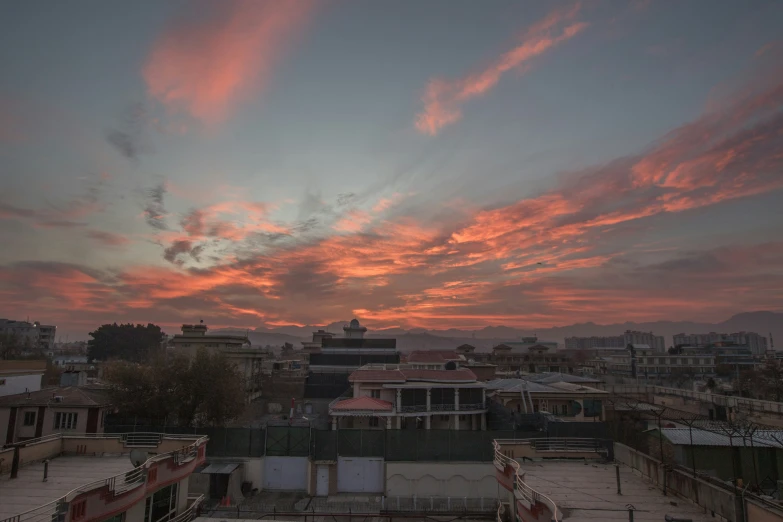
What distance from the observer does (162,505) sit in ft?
62.6

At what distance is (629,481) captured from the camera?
1733cm

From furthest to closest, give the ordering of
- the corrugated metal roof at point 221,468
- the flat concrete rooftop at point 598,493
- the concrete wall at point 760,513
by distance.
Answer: the corrugated metal roof at point 221,468, the flat concrete rooftop at point 598,493, the concrete wall at point 760,513

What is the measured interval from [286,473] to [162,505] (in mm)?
13860

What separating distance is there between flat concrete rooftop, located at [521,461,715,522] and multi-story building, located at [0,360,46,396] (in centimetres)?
4208

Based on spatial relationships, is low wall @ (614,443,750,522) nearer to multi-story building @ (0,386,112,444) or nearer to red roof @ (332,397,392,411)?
red roof @ (332,397,392,411)

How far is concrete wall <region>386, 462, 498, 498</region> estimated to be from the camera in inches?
1189

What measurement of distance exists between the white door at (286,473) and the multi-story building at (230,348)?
35455mm

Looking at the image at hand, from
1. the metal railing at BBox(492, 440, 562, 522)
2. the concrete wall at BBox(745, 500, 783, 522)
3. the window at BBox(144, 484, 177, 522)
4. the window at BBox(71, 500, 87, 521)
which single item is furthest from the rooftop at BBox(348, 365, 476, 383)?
the concrete wall at BBox(745, 500, 783, 522)

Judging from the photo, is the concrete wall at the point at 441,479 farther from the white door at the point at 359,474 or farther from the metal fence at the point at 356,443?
the white door at the point at 359,474

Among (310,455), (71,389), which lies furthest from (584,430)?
(71,389)

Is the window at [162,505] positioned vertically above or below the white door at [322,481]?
above

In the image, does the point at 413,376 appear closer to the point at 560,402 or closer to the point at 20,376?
the point at 560,402

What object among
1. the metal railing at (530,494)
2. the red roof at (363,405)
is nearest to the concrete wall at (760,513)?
the metal railing at (530,494)

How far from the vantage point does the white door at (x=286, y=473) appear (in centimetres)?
3178
